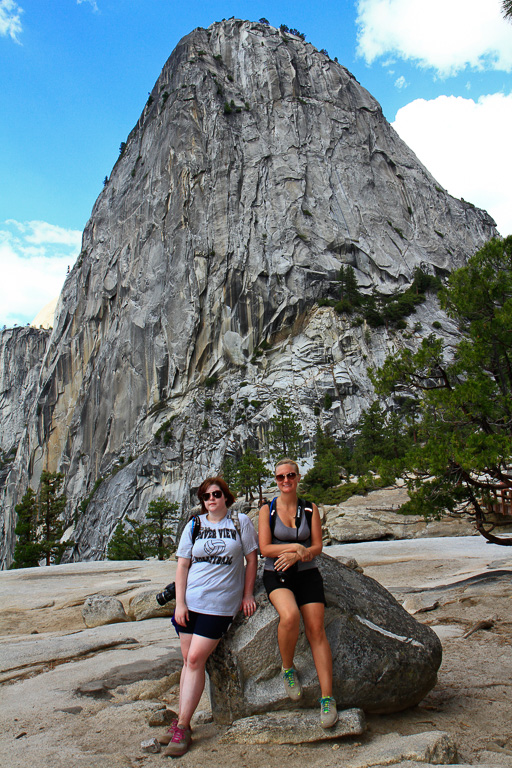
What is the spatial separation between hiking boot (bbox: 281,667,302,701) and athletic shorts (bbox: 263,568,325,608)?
48 cm

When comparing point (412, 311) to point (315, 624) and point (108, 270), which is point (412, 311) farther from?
point (315, 624)

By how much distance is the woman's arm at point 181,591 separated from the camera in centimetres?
379

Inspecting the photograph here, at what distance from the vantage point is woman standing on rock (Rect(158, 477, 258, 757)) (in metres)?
3.65

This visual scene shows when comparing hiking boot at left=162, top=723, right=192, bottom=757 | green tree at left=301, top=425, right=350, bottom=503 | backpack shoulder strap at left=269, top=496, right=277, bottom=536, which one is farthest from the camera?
green tree at left=301, top=425, right=350, bottom=503

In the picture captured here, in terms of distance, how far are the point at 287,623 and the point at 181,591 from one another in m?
0.90

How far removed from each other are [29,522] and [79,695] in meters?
30.8

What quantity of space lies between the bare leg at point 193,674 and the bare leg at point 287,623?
0.53 metres

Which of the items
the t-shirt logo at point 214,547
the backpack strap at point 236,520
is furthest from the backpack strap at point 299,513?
the t-shirt logo at point 214,547

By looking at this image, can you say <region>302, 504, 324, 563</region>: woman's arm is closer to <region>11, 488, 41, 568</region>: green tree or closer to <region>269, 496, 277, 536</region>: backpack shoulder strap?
<region>269, 496, 277, 536</region>: backpack shoulder strap

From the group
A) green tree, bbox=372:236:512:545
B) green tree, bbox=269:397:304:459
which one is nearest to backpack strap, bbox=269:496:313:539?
green tree, bbox=372:236:512:545

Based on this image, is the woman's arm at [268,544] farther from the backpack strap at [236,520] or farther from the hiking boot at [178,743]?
the hiking boot at [178,743]

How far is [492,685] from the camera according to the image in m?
4.50

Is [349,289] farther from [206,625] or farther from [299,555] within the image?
[206,625]

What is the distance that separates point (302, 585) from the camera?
379 centimetres
